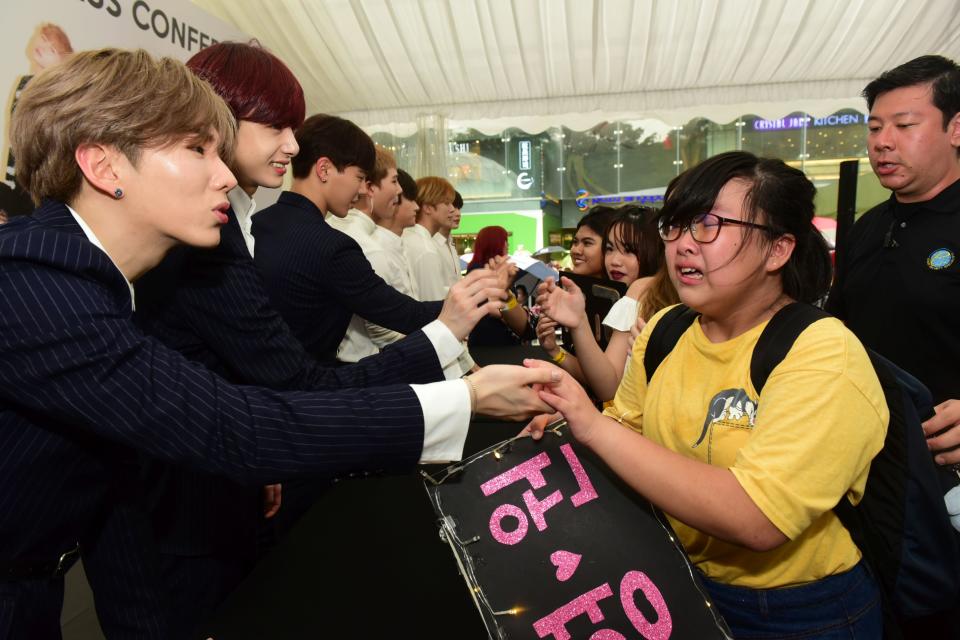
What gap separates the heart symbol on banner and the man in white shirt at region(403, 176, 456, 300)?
3.37 meters

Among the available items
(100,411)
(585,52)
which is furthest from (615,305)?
(585,52)

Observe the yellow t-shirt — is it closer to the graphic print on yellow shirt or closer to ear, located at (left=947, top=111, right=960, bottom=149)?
the graphic print on yellow shirt

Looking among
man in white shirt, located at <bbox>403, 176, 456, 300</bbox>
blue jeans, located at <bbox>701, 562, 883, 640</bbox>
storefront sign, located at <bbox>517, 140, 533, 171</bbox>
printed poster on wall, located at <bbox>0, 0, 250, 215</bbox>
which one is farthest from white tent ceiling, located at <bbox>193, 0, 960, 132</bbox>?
blue jeans, located at <bbox>701, 562, 883, 640</bbox>

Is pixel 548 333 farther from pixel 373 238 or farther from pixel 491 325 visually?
pixel 491 325

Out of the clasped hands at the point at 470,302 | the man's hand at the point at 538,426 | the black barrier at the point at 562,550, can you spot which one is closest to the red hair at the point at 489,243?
the clasped hands at the point at 470,302

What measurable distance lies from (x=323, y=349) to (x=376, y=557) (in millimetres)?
1053

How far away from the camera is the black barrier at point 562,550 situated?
0.89 m

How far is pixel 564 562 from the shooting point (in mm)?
936

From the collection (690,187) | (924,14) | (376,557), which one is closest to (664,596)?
(376,557)

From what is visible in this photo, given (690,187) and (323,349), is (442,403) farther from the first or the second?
(323,349)

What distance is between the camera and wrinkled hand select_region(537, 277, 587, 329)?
1.88 metres

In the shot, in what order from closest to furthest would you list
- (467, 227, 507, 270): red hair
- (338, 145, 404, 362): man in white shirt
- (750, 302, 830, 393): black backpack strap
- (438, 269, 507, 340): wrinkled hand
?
1. (750, 302, 830, 393): black backpack strap
2. (438, 269, 507, 340): wrinkled hand
3. (338, 145, 404, 362): man in white shirt
4. (467, 227, 507, 270): red hair

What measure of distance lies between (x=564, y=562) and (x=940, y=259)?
1.67 metres

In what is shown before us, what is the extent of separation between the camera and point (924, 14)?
4590 millimetres
